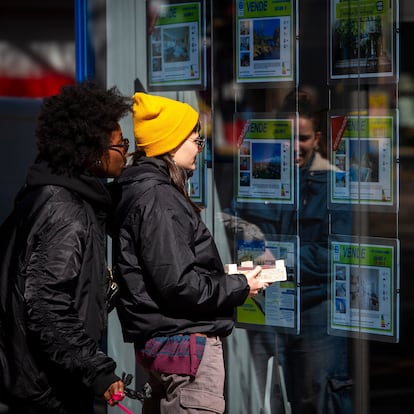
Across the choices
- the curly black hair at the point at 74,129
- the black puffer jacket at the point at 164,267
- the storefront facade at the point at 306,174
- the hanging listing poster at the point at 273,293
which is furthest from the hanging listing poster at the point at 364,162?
the curly black hair at the point at 74,129

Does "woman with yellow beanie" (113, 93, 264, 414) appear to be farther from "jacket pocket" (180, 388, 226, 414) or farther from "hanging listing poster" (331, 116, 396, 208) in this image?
"hanging listing poster" (331, 116, 396, 208)

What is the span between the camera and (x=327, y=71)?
455cm

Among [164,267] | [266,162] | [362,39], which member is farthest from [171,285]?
[362,39]

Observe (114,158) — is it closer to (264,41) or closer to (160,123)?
(160,123)

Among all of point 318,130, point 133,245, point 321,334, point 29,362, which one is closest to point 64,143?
point 133,245

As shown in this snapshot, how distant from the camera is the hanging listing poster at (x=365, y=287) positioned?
4445 millimetres

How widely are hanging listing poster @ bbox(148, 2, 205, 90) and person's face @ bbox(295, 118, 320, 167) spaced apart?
666mm

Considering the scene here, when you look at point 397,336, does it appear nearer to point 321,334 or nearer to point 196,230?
point 321,334

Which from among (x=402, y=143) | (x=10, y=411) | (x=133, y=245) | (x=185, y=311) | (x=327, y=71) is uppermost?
(x=327, y=71)

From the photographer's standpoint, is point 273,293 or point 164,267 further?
point 273,293

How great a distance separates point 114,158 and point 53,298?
64 cm

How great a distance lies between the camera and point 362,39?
445cm

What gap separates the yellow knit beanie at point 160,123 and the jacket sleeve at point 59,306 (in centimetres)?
69

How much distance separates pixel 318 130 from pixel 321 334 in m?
0.99
